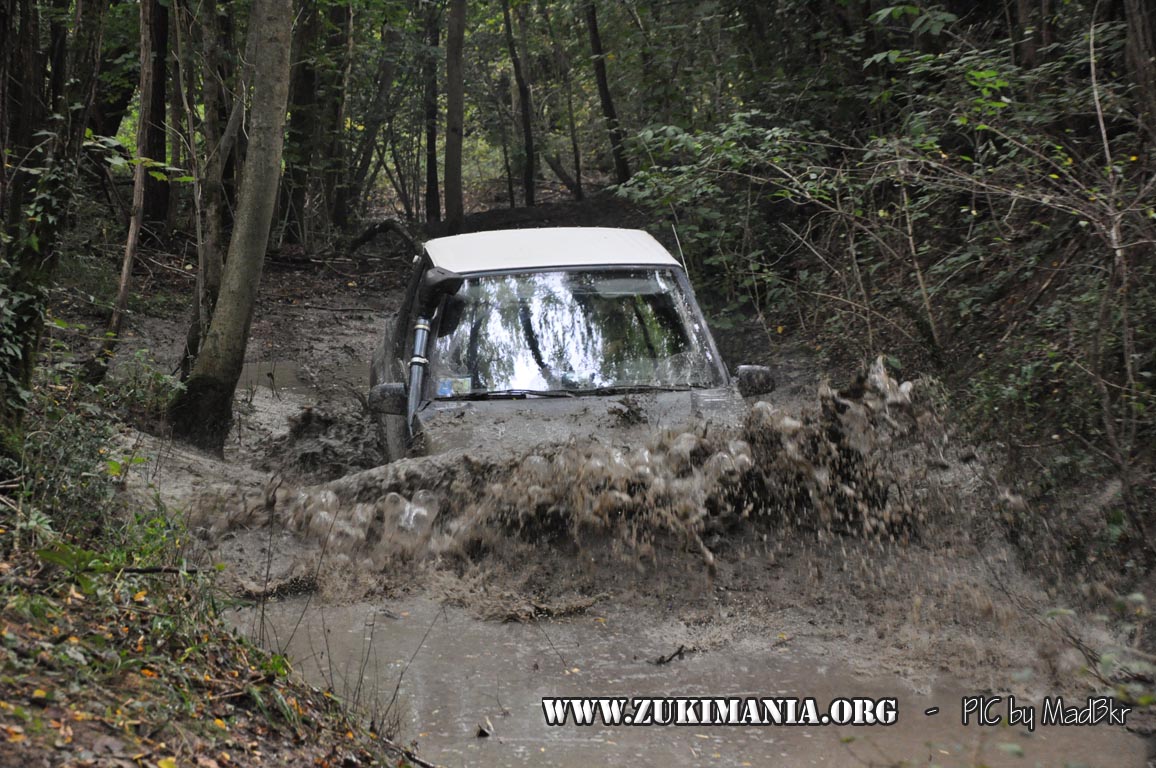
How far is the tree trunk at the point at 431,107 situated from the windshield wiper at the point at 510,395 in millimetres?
17044

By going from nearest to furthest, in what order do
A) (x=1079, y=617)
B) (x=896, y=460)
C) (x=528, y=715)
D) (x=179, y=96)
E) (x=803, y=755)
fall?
(x=803, y=755) < (x=528, y=715) < (x=1079, y=617) < (x=896, y=460) < (x=179, y=96)

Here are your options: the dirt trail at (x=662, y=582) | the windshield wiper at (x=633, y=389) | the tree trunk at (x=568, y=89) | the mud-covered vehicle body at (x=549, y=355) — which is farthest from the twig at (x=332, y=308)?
the windshield wiper at (x=633, y=389)

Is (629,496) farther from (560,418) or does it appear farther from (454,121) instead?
(454,121)

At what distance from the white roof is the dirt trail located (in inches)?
55.5

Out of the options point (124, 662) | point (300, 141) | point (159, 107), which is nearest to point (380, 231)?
point (300, 141)

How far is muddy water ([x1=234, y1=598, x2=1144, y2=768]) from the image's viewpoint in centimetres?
362

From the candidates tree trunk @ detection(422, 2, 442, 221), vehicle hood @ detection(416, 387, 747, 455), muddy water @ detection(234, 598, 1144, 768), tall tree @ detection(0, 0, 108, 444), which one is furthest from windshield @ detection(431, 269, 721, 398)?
tree trunk @ detection(422, 2, 442, 221)

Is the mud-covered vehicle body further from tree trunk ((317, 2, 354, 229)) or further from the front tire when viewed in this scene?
tree trunk ((317, 2, 354, 229))

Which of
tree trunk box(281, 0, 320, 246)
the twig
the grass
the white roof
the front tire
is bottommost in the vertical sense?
the grass

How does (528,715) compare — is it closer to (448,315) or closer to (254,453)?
(448,315)

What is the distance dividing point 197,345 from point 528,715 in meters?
5.84

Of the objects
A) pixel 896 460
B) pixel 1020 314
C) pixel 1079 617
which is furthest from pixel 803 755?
pixel 1020 314

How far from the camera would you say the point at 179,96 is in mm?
9602

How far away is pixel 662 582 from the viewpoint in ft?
16.2
